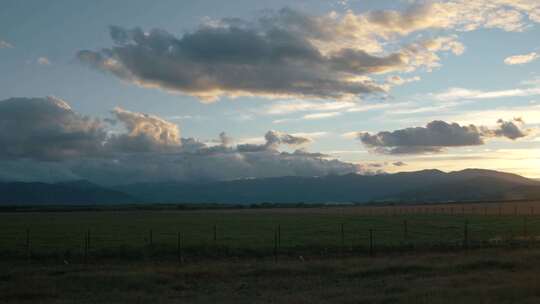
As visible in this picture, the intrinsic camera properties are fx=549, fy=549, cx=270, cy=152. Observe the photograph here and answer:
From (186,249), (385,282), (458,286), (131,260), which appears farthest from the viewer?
(186,249)

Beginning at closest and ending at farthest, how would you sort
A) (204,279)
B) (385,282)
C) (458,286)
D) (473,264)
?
(458,286)
(385,282)
(204,279)
(473,264)

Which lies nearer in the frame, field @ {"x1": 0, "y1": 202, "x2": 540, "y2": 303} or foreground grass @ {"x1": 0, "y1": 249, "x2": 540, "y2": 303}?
foreground grass @ {"x1": 0, "y1": 249, "x2": 540, "y2": 303}

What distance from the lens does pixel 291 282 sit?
2422cm

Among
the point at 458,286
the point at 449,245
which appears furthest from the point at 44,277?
the point at 449,245

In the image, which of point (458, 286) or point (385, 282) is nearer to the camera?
point (458, 286)

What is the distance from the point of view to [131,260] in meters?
34.3

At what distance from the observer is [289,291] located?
22000 millimetres

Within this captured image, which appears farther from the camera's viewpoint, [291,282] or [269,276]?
[269,276]

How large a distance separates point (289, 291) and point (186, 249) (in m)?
16.2

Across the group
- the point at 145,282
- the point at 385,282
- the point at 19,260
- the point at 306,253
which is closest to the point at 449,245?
the point at 306,253

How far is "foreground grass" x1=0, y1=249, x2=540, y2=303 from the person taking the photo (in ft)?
66.2

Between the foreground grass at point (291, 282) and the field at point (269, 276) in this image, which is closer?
the foreground grass at point (291, 282)

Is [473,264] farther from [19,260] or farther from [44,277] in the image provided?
[19,260]

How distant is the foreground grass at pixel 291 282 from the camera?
66.2ft
